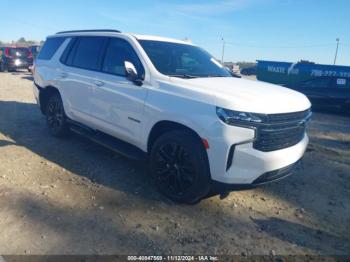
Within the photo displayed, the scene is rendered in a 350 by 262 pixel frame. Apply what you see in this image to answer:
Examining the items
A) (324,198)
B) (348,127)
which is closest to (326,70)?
(348,127)

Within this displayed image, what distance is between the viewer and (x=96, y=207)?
3.97 m

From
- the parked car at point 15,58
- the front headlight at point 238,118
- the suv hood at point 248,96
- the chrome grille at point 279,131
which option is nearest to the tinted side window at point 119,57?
the suv hood at point 248,96

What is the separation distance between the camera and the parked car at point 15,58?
22453 mm

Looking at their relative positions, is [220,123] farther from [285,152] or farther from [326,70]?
[326,70]

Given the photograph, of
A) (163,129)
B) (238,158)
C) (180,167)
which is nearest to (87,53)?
(163,129)

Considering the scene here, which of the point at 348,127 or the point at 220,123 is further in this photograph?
the point at 348,127

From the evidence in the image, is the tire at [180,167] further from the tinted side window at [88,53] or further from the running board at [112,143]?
the tinted side window at [88,53]

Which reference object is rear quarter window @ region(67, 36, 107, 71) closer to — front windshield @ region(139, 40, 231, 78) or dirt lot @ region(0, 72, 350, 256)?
front windshield @ region(139, 40, 231, 78)

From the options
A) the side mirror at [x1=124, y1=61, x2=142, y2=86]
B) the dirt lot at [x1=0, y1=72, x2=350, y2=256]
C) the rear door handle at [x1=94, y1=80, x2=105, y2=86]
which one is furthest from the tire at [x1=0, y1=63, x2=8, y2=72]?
the side mirror at [x1=124, y1=61, x2=142, y2=86]

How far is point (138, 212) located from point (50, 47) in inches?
176

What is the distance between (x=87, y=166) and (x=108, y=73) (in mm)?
1541

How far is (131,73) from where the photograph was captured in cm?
435

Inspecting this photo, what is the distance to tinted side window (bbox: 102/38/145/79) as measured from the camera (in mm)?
4636

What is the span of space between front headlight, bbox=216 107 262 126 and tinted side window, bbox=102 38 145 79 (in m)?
1.50
